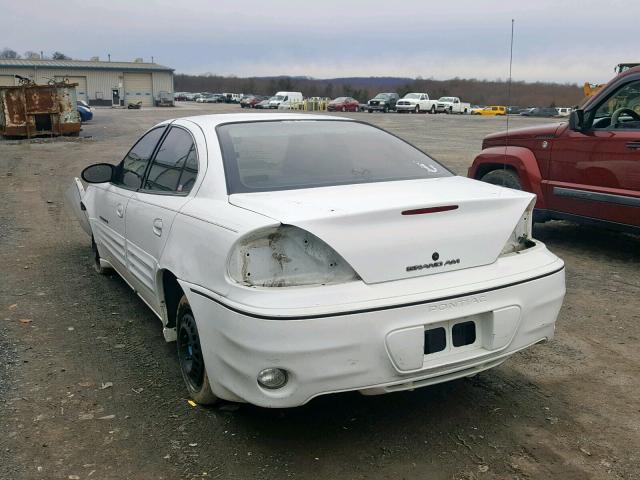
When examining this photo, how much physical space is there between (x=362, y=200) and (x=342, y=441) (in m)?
1.17

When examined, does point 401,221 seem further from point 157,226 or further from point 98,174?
point 98,174

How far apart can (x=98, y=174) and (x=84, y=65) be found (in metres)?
78.3

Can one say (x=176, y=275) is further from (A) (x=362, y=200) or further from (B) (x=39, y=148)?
(B) (x=39, y=148)

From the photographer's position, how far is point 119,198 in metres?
4.61

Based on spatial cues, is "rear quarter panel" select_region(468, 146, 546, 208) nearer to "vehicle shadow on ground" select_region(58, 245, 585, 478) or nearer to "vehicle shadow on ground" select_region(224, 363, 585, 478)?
"vehicle shadow on ground" select_region(58, 245, 585, 478)

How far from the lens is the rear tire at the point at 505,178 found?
7133mm

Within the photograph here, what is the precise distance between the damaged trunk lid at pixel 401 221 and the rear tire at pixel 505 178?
4051 millimetres

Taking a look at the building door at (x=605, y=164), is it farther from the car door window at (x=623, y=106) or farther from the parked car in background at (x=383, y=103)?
the parked car in background at (x=383, y=103)

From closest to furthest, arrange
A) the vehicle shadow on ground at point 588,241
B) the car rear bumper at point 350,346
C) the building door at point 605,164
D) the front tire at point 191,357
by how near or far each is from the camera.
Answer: the car rear bumper at point 350,346
the front tire at point 191,357
the building door at point 605,164
the vehicle shadow on ground at point 588,241

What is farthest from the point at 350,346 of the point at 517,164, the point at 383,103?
the point at 383,103

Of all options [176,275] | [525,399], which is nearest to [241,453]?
[176,275]

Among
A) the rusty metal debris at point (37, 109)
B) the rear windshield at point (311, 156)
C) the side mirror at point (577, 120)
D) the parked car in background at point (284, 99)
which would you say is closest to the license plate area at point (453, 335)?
the rear windshield at point (311, 156)

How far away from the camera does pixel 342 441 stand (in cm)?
303

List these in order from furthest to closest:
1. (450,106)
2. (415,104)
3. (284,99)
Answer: (284,99), (450,106), (415,104)
